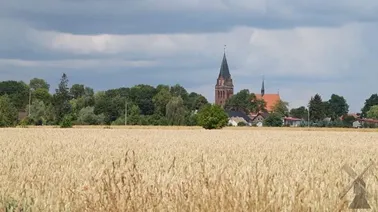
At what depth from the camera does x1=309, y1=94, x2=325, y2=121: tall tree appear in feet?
568

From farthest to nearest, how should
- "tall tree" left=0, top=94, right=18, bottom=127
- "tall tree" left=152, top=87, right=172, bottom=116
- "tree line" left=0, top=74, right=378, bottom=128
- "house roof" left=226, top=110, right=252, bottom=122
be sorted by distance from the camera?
"house roof" left=226, top=110, right=252, bottom=122 → "tall tree" left=152, top=87, right=172, bottom=116 → "tree line" left=0, top=74, right=378, bottom=128 → "tall tree" left=0, top=94, right=18, bottom=127

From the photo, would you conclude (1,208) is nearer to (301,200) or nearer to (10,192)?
(10,192)

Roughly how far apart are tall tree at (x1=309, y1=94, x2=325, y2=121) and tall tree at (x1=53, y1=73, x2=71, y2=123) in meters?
68.3

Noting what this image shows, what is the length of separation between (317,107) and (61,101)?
72337mm

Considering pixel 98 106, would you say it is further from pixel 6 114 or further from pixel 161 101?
pixel 6 114

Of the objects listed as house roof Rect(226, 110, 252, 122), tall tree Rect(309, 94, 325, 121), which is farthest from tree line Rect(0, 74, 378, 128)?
house roof Rect(226, 110, 252, 122)

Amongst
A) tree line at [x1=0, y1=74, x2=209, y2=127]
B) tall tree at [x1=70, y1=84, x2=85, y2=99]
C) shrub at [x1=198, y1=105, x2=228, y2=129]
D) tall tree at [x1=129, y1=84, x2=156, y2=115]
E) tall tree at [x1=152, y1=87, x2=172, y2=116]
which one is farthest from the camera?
tall tree at [x1=70, y1=84, x2=85, y2=99]

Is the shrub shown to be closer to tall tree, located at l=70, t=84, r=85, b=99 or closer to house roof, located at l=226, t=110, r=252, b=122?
house roof, located at l=226, t=110, r=252, b=122

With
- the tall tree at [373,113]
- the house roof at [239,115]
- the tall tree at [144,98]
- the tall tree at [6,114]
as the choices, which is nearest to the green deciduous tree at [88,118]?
the tall tree at [6,114]

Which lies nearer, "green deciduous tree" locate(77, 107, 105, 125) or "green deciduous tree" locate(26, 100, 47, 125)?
"green deciduous tree" locate(26, 100, 47, 125)

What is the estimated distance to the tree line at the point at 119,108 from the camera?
10350 cm

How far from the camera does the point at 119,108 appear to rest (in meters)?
143

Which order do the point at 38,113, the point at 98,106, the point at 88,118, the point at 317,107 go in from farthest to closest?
the point at 317,107, the point at 98,106, the point at 38,113, the point at 88,118

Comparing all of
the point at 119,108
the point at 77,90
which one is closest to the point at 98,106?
the point at 119,108
